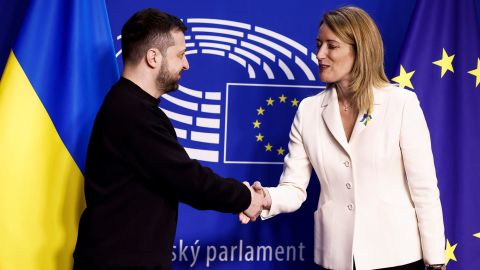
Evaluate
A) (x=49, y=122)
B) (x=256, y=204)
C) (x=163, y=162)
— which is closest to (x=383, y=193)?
(x=256, y=204)

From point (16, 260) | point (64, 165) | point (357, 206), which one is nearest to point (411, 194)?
point (357, 206)

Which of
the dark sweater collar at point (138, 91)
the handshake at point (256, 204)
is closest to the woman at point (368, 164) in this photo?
the handshake at point (256, 204)

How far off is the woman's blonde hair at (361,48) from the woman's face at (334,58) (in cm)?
2

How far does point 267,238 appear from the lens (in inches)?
110

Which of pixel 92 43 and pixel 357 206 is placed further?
pixel 92 43

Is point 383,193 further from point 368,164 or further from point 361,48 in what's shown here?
point 361,48

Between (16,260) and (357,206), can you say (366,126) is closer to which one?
(357,206)

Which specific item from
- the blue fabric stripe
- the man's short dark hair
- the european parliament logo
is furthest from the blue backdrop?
the man's short dark hair

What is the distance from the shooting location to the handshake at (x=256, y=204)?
2153mm

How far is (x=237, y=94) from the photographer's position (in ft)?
9.06

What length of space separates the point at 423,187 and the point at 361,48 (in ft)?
1.82

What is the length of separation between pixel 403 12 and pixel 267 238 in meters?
1.35

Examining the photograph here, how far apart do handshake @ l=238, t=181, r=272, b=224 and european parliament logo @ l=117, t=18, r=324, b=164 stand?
52 cm

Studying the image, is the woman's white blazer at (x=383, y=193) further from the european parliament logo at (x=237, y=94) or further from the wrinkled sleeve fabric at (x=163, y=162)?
the european parliament logo at (x=237, y=94)
